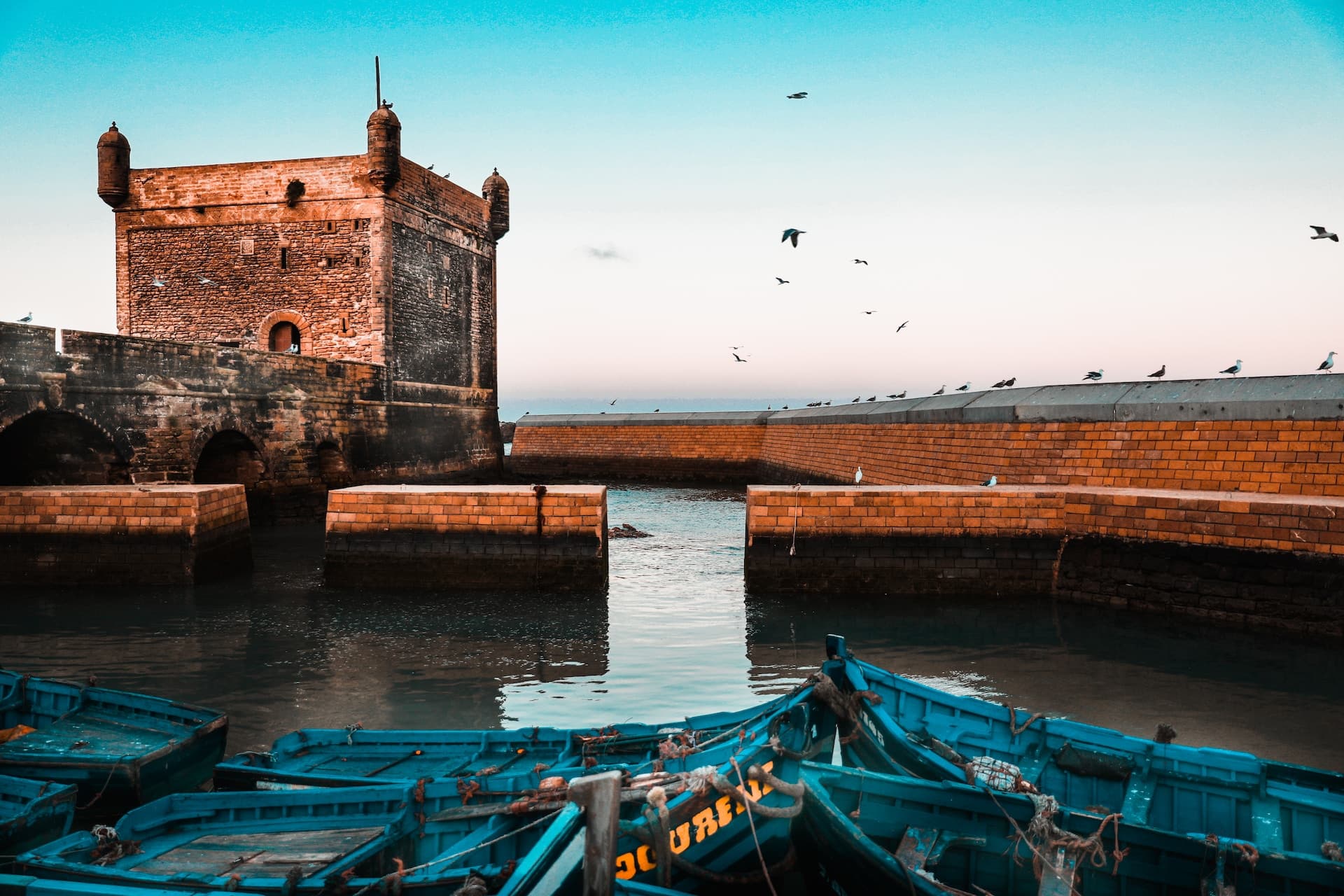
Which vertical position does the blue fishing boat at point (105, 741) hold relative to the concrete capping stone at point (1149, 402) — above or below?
below

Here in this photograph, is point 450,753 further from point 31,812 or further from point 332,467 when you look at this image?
point 332,467

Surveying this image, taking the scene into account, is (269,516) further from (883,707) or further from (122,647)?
(883,707)

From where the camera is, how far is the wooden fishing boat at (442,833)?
152 inches

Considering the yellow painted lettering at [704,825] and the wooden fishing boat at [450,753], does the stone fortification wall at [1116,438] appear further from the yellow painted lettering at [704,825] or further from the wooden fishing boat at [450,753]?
the yellow painted lettering at [704,825]

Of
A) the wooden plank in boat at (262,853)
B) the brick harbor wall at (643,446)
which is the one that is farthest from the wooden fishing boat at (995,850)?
the brick harbor wall at (643,446)

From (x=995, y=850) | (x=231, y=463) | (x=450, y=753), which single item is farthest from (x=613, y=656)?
(x=231, y=463)

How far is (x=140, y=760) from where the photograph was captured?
17.5 feet

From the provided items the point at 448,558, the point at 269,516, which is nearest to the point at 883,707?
the point at 448,558

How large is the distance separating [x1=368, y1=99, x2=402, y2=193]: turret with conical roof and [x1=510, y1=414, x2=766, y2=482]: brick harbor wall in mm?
18760

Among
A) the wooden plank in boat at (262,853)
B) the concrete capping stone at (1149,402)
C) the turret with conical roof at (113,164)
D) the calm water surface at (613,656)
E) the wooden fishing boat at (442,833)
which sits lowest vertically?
the calm water surface at (613,656)

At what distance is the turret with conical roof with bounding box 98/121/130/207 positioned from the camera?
25.5 meters

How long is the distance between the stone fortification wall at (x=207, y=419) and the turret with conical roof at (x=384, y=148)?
5.44 metres

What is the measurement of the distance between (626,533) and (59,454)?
1127 cm

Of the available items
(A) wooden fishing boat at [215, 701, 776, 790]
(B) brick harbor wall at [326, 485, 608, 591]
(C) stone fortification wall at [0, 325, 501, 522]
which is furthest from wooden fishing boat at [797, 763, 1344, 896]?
(C) stone fortification wall at [0, 325, 501, 522]
